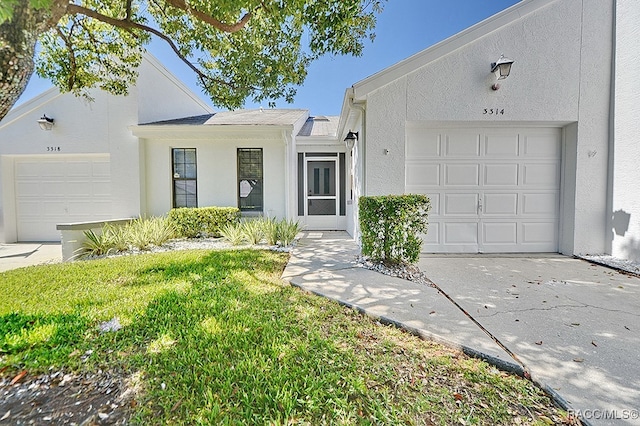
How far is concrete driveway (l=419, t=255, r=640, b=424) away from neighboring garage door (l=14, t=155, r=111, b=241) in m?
10.5

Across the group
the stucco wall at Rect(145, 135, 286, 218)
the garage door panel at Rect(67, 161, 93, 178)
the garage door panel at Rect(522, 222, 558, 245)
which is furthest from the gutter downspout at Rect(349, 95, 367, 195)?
the garage door panel at Rect(67, 161, 93, 178)

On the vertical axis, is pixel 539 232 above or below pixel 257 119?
below

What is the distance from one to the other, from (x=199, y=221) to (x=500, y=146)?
8245mm

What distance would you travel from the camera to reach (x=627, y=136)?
5.30 m

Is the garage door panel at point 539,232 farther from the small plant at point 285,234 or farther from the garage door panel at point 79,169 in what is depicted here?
the garage door panel at point 79,169

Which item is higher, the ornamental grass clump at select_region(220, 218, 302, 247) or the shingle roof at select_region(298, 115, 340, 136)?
the shingle roof at select_region(298, 115, 340, 136)

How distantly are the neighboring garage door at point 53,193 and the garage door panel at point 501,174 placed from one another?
1120 cm

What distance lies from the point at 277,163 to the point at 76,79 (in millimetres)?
5441

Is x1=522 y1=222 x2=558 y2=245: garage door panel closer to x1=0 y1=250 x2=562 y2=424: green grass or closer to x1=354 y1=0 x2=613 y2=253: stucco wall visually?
x1=354 y1=0 x2=613 y2=253: stucco wall

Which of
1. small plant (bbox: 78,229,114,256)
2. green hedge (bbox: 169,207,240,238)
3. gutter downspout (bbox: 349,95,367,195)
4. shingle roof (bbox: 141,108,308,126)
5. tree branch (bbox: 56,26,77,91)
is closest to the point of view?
gutter downspout (bbox: 349,95,367,195)

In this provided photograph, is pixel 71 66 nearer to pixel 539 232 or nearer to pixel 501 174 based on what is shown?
pixel 501 174

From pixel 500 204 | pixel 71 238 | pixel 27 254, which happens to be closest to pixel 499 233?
pixel 500 204

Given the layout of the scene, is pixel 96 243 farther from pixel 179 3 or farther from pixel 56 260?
pixel 179 3

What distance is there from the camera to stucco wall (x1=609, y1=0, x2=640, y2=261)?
16.9 feet
